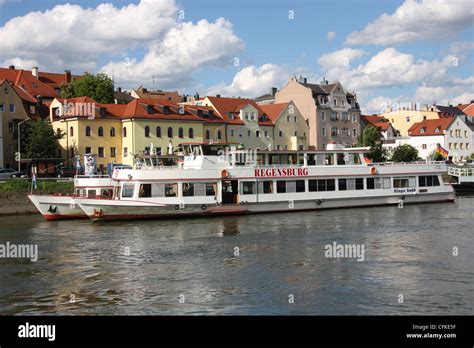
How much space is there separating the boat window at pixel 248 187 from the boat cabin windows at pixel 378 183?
33.7ft

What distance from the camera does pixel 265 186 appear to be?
4625 centimetres

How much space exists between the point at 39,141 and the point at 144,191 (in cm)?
3125

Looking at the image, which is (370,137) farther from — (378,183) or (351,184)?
(351,184)

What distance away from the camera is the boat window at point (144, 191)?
139 feet

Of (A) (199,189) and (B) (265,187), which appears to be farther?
(B) (265,187)

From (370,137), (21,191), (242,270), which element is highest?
(370,137)

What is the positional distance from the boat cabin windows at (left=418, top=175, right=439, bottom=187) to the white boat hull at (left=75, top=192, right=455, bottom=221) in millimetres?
3021

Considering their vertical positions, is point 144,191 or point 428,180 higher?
point 428,180

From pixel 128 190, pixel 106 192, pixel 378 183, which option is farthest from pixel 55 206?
pixel 378 183

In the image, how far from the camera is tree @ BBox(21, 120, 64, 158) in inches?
2721

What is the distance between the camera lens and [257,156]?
47.8 meters

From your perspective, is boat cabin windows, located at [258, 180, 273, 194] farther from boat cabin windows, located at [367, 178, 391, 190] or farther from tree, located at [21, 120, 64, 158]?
tree, located at [21, 120, 64, 158]

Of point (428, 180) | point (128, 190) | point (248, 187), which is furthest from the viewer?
point (428, 180)

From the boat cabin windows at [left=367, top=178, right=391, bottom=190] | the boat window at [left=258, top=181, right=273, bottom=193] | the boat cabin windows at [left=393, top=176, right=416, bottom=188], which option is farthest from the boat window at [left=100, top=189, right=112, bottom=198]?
the boat cabin windows at [left=393, top=176, right=416, bottom=188]
